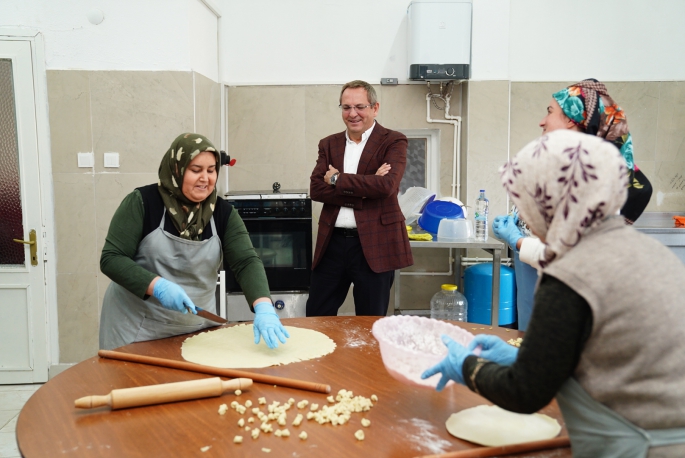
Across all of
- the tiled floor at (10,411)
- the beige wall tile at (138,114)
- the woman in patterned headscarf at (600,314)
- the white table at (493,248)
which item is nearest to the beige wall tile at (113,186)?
the beige wall tile at (138,114)

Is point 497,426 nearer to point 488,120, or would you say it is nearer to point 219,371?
point 219,371

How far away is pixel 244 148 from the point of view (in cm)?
456

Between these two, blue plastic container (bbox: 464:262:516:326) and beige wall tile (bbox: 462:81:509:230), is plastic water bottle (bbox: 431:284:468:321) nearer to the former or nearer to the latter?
blue plastic container (bbox: 464:262:516:326)

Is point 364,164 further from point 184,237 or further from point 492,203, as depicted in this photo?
point 492,203

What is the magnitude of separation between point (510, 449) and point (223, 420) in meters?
0.65

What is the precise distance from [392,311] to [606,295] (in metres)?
3.73

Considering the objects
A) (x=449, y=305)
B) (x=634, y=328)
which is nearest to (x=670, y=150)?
(x=449, y=305)

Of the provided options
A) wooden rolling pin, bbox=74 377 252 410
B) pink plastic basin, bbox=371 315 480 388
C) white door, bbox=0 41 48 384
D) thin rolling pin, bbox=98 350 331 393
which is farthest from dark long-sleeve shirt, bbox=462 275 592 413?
white door, bbox=0 41 48 384

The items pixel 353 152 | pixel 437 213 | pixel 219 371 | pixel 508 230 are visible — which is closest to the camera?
pixel 219 371

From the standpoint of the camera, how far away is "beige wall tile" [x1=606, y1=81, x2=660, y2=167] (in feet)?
14.6

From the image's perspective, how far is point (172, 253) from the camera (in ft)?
6.79

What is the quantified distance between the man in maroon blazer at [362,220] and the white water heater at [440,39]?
1.31 meters

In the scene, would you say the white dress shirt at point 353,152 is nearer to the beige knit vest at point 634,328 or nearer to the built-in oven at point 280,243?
the built-in oven at point 280,243

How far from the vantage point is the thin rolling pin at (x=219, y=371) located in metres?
1.51
